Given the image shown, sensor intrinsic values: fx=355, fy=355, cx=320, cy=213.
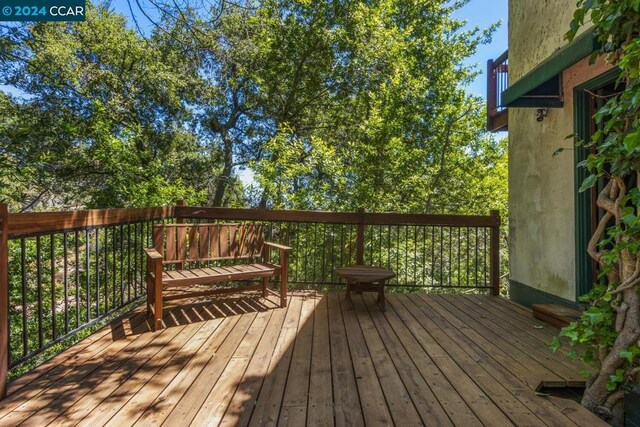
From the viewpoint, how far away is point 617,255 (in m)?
1.74

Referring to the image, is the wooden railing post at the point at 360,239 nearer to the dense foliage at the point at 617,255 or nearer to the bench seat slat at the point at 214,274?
the bench seat slat at the point at 214,274

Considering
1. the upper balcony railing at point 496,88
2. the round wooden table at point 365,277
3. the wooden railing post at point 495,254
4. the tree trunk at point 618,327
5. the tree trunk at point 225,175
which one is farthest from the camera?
the tree trunk at point 225,175

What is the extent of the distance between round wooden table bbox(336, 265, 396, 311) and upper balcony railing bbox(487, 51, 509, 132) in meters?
3.06

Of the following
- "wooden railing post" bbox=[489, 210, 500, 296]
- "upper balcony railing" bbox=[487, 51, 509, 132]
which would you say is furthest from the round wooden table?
"upper balcony railing" bbox=[487, 51, 509, 132]

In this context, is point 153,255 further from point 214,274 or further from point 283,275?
point 283,275

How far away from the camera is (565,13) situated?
3238mm

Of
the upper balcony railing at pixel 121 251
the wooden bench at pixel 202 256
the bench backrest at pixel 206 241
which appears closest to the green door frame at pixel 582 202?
the upper balcony railing at pixel 121 251

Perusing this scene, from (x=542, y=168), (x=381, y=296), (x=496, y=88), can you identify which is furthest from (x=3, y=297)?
(x=496, y=88)

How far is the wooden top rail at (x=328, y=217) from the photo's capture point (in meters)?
4.21

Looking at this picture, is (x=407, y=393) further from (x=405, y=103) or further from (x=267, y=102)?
(x=267, y=102)

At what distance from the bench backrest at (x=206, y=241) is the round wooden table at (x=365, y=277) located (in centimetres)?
104

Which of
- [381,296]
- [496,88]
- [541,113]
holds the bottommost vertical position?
[381,296]

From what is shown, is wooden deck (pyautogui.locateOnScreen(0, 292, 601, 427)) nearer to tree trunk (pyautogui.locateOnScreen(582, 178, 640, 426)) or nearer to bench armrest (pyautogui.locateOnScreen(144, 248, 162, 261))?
tree trunk (pyautogui.locateOnScreen(582, 178, 640, 426))

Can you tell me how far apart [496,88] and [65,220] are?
5627mm
